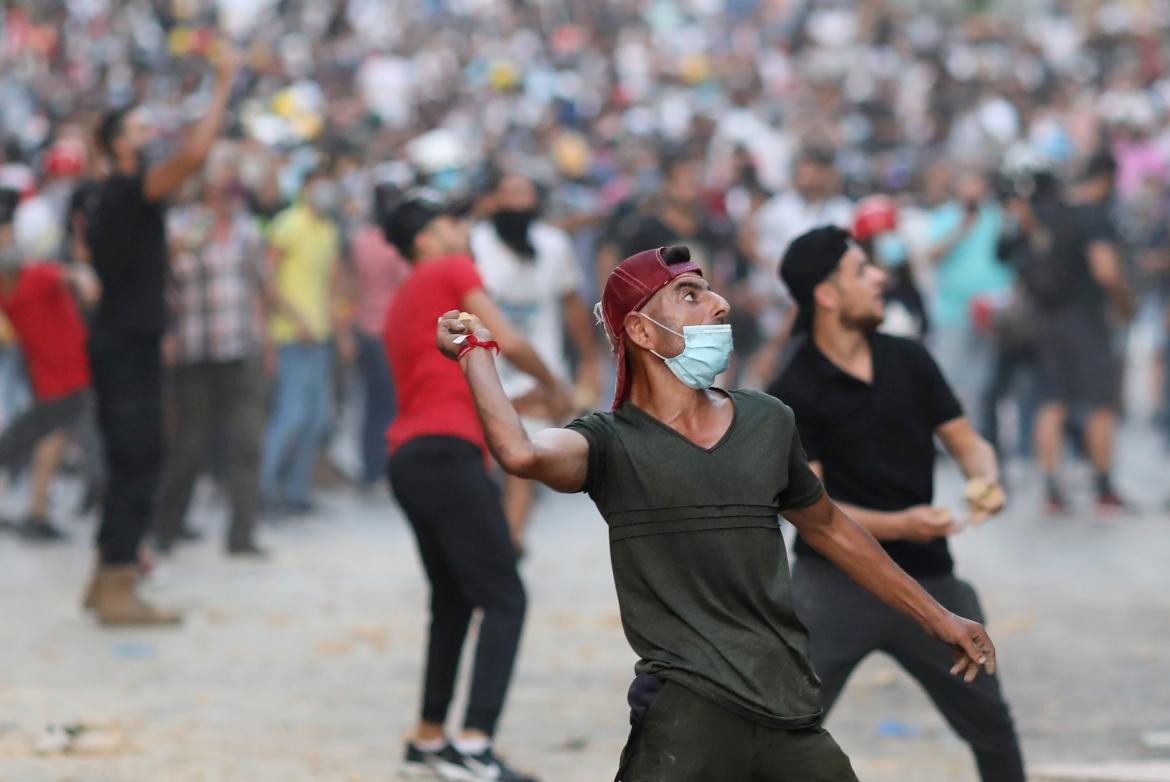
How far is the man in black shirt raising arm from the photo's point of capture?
3.91 metres

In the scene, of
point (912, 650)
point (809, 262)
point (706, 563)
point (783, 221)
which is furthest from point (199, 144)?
point (783, 221)

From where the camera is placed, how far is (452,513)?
628 centimetres

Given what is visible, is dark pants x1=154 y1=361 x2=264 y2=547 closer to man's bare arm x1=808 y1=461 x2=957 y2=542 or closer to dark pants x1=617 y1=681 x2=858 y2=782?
man's bare arm x1=808 y1=461 x2=957 y2=542

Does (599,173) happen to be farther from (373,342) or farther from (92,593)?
(92,593)

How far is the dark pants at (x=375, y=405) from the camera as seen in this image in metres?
13.4

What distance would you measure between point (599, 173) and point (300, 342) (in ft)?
28.2

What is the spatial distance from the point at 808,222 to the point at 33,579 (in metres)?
6.37

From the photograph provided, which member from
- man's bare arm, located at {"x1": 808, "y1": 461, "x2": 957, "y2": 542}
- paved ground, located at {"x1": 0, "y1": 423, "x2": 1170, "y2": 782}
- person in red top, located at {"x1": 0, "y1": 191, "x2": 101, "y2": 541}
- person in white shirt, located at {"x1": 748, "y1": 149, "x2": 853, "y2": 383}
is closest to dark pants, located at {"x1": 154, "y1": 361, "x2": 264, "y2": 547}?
paved ground, located at {"x1": 0, "y1": 423, "x2": 1170, "y2": 782}

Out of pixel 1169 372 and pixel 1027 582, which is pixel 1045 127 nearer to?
pixel 1169 372

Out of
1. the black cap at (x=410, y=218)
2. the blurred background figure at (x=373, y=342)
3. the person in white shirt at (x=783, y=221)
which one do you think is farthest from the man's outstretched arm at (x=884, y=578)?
the person in white shirt at (x=783, y=221)

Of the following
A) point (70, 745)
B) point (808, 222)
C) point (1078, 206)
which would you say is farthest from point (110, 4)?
point (70, 745)

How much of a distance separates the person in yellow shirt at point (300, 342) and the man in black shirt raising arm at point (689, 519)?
27.6ft

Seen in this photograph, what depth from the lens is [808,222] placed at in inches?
566

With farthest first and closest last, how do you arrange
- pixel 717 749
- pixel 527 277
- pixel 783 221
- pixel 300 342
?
pixel 783 221 < pixel 300 342 < pixel 527 277 < pixel 717 749
